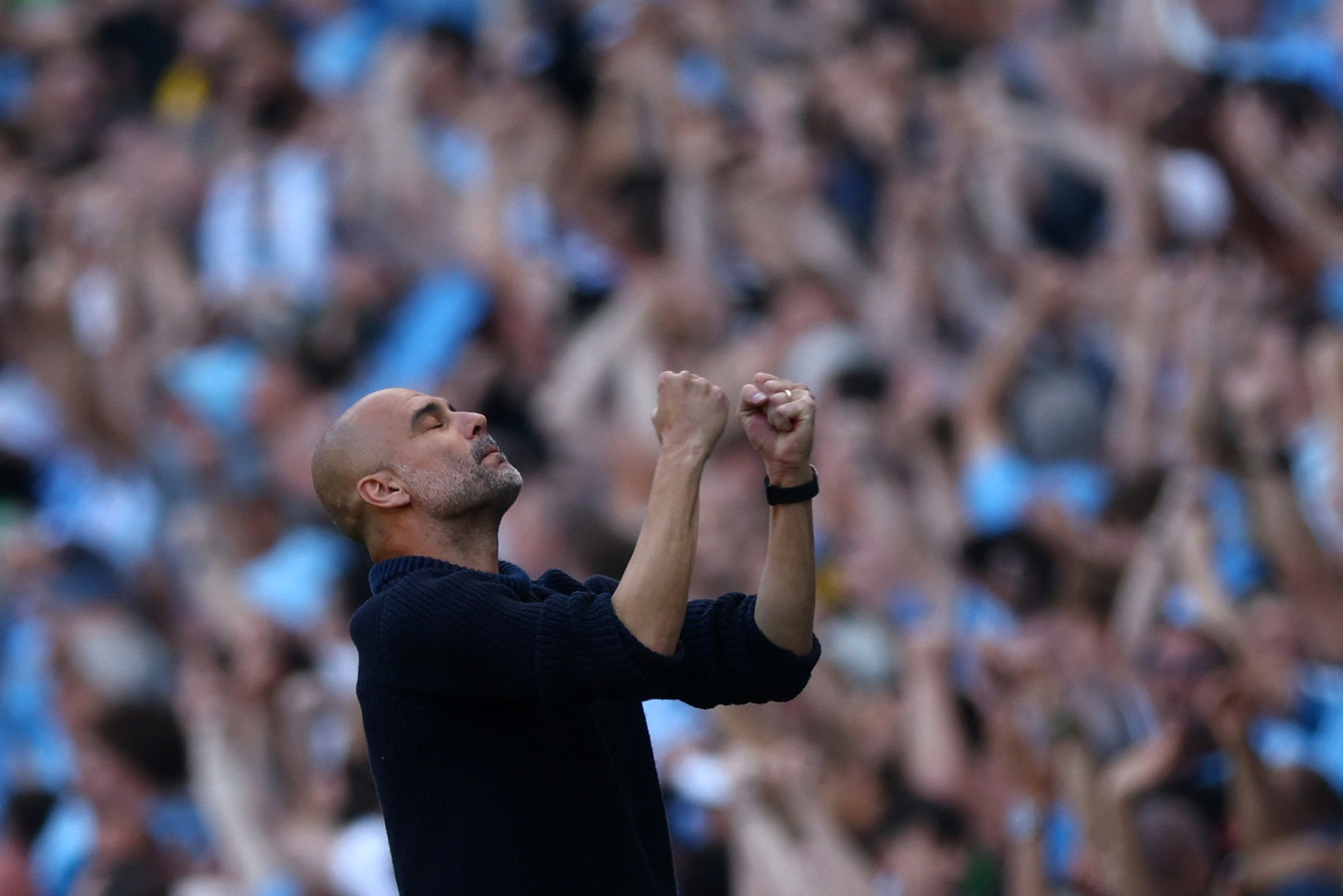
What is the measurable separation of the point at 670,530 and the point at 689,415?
0.62 ft

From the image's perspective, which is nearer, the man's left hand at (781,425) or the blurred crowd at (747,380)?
the man's left hand at (781,425)

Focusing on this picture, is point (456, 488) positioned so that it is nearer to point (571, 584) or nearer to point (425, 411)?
point (425, 411)

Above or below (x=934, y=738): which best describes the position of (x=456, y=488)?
below

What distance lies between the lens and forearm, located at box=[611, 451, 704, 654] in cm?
234

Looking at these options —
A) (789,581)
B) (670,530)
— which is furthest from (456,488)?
(789,581)

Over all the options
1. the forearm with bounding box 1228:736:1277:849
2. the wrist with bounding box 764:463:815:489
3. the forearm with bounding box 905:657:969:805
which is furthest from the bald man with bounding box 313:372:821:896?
the forearm with bounding box 905:657:969:805

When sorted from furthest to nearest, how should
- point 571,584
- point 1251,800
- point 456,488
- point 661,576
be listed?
point 1251,800 → point 571,584 → point 456,488 → point 661,576

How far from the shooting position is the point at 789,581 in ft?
8.30

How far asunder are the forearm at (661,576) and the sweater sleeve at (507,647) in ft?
0.06

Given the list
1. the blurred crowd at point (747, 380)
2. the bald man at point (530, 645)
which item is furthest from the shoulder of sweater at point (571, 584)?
the blurred crowd at point (747, 380)

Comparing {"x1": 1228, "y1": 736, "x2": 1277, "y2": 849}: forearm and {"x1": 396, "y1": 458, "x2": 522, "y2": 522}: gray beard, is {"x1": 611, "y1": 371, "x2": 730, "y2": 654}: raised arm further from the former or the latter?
{"x1": 1228, "y1": 736, "x2": 1277, "y2": 849}: forearm

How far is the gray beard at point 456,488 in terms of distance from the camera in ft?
8.54

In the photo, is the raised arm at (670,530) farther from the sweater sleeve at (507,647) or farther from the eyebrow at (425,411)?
the eyebrow at (425,411)

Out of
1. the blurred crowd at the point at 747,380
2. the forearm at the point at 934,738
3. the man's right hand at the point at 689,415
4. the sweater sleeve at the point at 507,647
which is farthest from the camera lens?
the forearm at the point at 934,738
